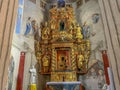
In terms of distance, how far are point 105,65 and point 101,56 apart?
1.94 feet

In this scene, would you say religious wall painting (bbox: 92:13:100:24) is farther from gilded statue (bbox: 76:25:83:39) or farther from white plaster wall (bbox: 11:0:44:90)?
white plaster wall (bbox: 11:0:44:90)

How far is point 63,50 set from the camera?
33.3 ft

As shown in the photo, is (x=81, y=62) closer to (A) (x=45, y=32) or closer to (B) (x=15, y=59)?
(A) (x=45, y=32)

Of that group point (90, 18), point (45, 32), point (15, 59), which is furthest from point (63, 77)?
point (90, 18)

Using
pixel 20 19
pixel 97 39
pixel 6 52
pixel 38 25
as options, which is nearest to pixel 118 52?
pixel 6 52

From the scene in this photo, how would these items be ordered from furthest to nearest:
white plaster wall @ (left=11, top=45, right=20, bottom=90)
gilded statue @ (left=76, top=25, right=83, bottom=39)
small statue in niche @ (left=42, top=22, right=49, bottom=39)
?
small statue in niche @ (left=42, top=22, right=49, bottom=39)
gilded statue @ (left=76, top=25, right=83, bottom=39)
white plaster wall @ (left=11, top=45, right=20, bottom=90)

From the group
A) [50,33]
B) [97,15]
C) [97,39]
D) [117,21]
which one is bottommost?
Answer: [117,21]

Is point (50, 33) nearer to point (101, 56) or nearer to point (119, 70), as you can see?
point (101, 56)

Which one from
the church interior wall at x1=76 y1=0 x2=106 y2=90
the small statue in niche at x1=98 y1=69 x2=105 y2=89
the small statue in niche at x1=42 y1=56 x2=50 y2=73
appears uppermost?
the church interior wall at x1=76 y1=0 x2=106 y2=90

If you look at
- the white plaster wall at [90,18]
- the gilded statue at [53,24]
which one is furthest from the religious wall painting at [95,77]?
the gilded statue at [53,24]

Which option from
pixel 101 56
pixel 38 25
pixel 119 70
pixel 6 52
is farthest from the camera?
pixel 38 25

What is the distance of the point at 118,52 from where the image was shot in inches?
81.9

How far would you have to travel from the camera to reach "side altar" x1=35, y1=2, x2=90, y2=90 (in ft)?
31.3

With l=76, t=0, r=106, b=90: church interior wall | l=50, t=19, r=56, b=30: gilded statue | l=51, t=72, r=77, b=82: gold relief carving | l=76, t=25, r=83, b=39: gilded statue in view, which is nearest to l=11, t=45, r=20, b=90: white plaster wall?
l=51, t=72, r=77, b=82: gold relief carving
